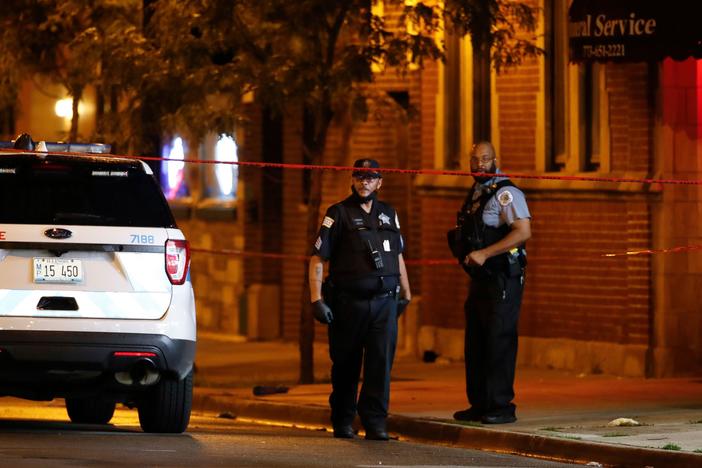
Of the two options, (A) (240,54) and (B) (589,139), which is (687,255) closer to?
(B) (589,139)

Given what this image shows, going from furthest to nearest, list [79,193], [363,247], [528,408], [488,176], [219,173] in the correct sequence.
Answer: [219,173] → [528,408] → [488,176] → [363,247] → [79,193]

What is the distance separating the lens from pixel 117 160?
452 inches

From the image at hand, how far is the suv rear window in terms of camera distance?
36.6 feet

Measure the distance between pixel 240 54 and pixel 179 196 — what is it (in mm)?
8434

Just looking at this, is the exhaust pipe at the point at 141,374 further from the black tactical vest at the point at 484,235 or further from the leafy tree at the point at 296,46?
the leafy tree at the point at 296,46

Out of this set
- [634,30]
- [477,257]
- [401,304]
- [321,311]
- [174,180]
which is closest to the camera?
[321,311]

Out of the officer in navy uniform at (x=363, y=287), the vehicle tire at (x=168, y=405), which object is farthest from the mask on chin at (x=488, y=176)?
the vehicle tire at (x=168, y=405)

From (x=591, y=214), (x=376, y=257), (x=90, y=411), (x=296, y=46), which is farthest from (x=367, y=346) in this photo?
(x=591, y=214)

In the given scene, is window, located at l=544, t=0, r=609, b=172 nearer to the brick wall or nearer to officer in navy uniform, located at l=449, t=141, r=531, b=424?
the brick wall

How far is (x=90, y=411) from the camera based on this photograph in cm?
1330

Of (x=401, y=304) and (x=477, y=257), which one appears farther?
(x=477, y=257)

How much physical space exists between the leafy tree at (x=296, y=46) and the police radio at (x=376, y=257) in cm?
356

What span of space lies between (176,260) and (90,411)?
2446 millimetres

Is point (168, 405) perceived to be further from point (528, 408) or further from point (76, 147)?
point (528, 408)
